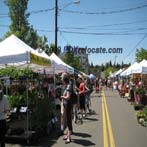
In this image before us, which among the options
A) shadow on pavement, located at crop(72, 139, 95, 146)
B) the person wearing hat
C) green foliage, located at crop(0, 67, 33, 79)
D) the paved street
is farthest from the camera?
green foliage, located at crop(0, 67, 33, 79)

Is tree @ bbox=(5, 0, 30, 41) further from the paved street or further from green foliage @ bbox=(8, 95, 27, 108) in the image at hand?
green foliage @ bbox=(8, 95, 27, 108)

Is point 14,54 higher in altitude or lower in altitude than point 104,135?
higher

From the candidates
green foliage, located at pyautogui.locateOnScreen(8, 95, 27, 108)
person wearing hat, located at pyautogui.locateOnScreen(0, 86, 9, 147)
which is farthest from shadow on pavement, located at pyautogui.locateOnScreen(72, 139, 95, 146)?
person wearing hat, located at pyautogui.locateOnScreen(0, 86, 9, 147)

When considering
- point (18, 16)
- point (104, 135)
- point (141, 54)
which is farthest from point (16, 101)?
point (141, 54)

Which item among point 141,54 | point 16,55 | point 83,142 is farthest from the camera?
point 141,54

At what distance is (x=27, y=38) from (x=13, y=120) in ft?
101

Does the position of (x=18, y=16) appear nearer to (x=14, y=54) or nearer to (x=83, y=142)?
(x=14, y=54)

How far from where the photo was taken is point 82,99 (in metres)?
18.2

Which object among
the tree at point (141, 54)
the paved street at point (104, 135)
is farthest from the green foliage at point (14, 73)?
the tree at point (141, 54)

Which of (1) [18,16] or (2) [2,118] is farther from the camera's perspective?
(1) [18,16]

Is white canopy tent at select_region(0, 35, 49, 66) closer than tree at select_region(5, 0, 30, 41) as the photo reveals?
Yes

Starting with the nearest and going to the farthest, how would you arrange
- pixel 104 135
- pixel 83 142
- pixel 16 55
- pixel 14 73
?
1. pixel 83 142
2. pixel 16 55
3. pixel 104 135
4. pixel 14 73

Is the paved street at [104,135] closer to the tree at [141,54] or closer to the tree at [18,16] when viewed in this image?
the tree at [18,16]

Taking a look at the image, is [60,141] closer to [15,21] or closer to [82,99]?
[82,99]
